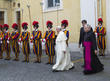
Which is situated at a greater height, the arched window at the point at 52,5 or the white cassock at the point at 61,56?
the arched window at the point at 52,5

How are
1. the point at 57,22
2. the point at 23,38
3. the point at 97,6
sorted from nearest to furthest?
the point at 23,38 < the point at 97,6 < the point at 57,22

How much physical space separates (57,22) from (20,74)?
6.67m

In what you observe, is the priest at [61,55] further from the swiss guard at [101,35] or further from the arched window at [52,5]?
the arched window at [52,5]

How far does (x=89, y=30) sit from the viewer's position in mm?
6785

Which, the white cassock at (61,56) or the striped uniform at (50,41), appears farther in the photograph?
the striped uniform at (50,41)

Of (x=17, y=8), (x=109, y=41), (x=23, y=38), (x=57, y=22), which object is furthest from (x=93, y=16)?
(x=17, y=8)

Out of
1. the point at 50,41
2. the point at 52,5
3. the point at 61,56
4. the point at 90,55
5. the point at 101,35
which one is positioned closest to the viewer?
the point at 90,55

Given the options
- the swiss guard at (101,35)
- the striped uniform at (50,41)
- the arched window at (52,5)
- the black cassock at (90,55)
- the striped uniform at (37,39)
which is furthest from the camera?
the arched window at (52,5)

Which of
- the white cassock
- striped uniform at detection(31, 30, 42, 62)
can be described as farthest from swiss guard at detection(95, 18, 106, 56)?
the white cassock

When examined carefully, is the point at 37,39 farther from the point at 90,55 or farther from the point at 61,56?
the point at 90,55

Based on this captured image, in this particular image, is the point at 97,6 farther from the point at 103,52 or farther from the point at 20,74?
the point at 20,74

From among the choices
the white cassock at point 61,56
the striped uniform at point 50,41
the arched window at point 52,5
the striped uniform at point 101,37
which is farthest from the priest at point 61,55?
the arched window at point 52,5

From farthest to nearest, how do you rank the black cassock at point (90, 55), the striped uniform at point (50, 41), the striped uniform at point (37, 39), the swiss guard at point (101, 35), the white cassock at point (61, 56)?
the swiss guard at point (101, 35)
the striped uniform at point (37, 39)
the striped uniform at point (50, 41)
the white cassock at point (61, 56)
the black cassock at point (90, 55)

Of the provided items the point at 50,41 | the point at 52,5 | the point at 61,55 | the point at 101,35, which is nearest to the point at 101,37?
the point at 101,35
